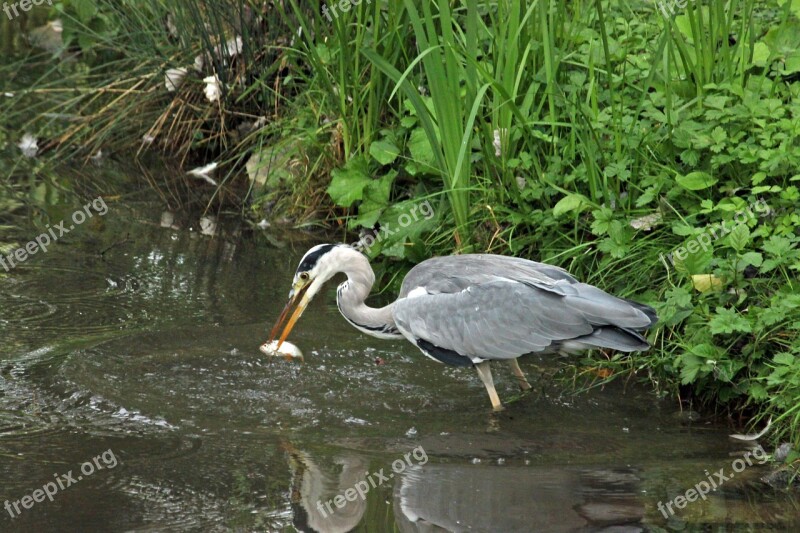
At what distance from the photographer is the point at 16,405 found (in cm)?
518

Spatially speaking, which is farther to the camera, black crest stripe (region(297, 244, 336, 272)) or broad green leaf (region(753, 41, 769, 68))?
broad green leaf (region(753, 41, 769, 68))

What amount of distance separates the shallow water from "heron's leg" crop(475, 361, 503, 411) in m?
0.10

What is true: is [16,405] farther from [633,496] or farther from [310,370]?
[633,496]

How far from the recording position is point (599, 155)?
6.33m

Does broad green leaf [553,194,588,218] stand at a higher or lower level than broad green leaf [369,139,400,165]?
lower

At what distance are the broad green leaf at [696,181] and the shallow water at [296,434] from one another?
3.61 feet

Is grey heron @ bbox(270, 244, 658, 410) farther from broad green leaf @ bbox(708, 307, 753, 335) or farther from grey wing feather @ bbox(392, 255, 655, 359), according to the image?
broad green leaf @ bbox(708, 307, 753, 335)

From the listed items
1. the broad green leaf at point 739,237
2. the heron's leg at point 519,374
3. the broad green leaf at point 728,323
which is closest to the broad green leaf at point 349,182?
the heron's leg at point 519,374

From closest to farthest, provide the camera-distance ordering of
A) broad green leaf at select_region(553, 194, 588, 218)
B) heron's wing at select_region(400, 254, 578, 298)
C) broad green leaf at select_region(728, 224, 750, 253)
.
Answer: broad green leaf at select_region(728, 224, 750, 253), heron's wing at select_region(400, 254, 578, 298), broad green leaf at select_region(553, 194, 588, 218)

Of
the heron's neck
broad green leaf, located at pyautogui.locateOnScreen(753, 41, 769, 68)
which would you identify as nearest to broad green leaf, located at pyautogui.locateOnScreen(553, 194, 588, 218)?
the heron's neck

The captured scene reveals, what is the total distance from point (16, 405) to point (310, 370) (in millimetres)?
1501

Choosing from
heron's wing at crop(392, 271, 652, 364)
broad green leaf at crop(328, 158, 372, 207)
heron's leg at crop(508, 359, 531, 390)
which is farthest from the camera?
broad green leaf at crop(328, 158, 372, 207)

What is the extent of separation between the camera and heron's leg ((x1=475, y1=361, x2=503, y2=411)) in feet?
17.9

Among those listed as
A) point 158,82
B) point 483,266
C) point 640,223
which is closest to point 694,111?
point 640,223
